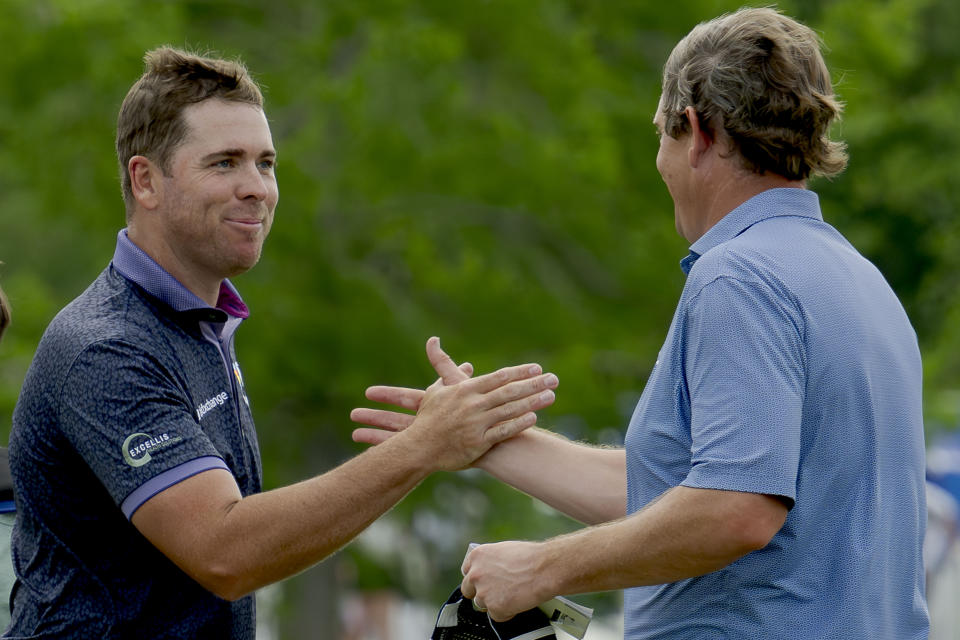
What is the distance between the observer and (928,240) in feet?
39.9

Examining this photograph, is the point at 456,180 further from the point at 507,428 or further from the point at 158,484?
the point at 158,484

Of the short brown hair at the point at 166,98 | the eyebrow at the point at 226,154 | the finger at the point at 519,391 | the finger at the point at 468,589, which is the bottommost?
the finger at the point at 468,589

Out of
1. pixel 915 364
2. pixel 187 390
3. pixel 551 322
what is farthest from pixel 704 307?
pixel 551 322

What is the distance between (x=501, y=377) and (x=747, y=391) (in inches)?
40.2

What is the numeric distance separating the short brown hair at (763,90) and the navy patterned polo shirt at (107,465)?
4.45 feet

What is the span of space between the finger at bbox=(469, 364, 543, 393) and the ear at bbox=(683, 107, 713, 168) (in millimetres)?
772

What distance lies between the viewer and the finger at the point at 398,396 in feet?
12.5

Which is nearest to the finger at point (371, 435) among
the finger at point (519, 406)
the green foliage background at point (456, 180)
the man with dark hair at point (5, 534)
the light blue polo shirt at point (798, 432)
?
the finger at point (519, 406)

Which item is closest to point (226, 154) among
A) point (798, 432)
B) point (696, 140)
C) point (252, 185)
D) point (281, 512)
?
point (252, 185)

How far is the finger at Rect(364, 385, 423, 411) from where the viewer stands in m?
3.81

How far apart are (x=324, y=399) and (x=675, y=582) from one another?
353 inches

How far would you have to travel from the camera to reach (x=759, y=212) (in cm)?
290

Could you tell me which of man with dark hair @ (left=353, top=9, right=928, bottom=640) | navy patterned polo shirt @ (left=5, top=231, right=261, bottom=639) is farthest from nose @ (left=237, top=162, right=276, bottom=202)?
man with dark hair @ (left=353, top=9, right=928, bottom=640)

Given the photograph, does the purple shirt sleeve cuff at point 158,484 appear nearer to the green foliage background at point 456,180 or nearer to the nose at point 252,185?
the nose at point 252,185
